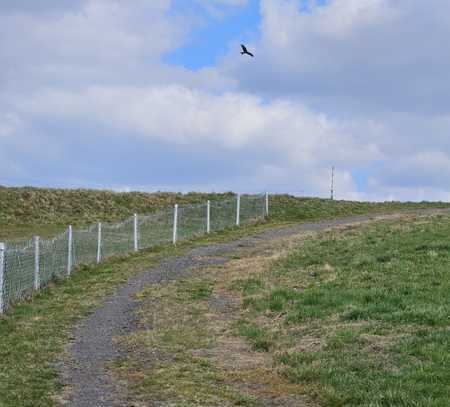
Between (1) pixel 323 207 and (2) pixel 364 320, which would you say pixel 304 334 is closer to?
(2) pixel 364 320

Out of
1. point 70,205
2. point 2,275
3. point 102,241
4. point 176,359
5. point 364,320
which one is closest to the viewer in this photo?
point 176,359

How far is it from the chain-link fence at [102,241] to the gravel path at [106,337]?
1.99 metres

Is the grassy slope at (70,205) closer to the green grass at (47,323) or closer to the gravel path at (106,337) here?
the green grass at (47,323)

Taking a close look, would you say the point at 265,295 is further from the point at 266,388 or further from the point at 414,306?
the point at 266,388

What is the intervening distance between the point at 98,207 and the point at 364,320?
32.0m

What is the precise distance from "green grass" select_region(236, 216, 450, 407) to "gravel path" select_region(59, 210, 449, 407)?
2.20 m

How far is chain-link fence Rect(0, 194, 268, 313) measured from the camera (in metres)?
15.8

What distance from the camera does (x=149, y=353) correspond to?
10.6 metres

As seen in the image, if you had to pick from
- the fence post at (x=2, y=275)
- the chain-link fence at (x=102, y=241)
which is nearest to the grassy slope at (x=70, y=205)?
the chain-link fence at (x=102, y=241)

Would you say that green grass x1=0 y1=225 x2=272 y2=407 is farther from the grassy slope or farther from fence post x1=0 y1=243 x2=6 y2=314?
the grassy slope

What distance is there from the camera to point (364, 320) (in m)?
11.7

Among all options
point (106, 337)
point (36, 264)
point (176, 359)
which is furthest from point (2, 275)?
point (176, 359)

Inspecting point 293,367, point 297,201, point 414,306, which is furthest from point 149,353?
point 297,201

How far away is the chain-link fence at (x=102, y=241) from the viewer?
15.8 meters
